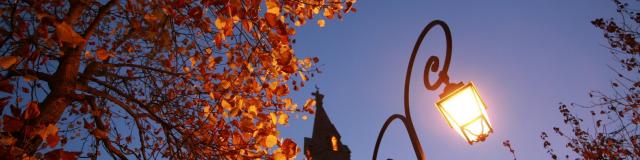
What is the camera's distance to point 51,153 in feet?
10.1

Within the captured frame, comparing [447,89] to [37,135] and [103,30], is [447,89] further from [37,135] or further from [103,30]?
[103,30]

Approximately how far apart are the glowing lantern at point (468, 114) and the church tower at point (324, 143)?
2804 centimetres

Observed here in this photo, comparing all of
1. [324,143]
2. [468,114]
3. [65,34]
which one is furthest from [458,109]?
[324,143]

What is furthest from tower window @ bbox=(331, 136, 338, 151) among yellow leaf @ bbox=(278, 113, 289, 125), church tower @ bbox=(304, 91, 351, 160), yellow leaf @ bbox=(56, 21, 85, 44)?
yellow leaf @ bbox=(56, 21, 85, 44)

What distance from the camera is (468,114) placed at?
3236 millimetres

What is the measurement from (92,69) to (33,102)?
140cm

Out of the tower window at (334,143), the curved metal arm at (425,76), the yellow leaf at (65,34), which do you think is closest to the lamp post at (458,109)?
the curved metal arm at (425,76)

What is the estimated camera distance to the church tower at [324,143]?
106 feet

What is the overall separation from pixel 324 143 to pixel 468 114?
3034cm

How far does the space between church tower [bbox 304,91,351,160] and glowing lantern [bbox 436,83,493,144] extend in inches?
1104

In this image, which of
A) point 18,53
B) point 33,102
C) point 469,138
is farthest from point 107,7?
point 469,138

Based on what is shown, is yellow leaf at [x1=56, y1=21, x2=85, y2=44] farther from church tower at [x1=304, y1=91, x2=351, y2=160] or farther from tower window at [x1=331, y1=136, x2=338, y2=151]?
tower window at [x1=331, y1=136, x2=338, y2=151]

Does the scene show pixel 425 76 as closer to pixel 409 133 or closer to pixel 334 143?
pixel 409 133

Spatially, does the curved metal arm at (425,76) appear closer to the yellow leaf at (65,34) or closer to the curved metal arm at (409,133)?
the curved metal arm at (409,133)
